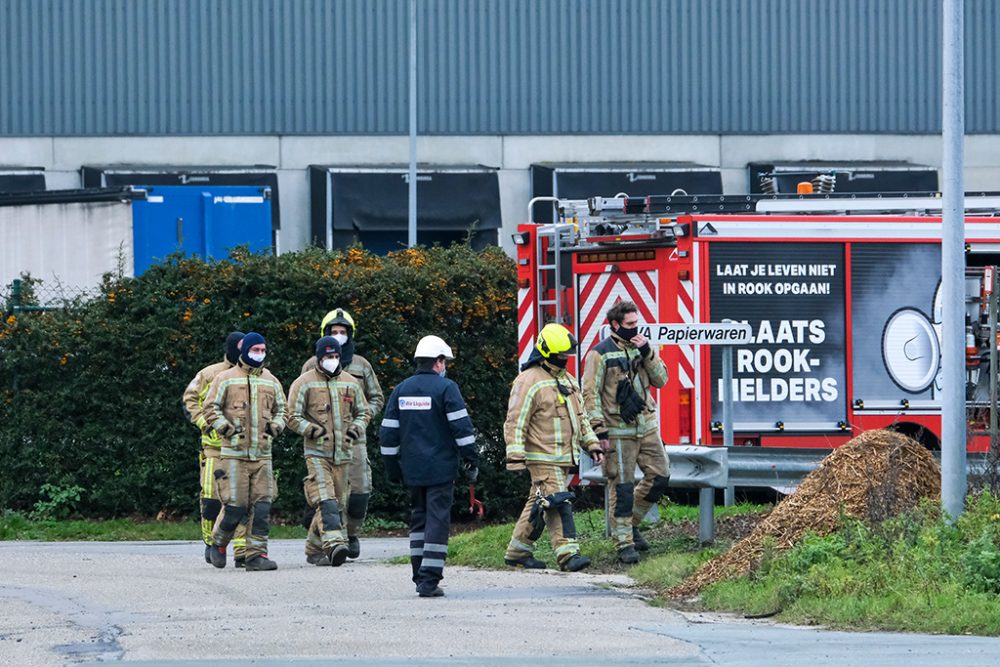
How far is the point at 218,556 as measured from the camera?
45.4 feet

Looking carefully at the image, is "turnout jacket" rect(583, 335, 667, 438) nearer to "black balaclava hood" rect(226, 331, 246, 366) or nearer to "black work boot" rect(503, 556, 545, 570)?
"black work boot" rect(503, 556, 545, 570)

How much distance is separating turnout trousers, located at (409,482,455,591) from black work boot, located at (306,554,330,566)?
2149 mm

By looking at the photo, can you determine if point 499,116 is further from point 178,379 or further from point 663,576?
point 663,576

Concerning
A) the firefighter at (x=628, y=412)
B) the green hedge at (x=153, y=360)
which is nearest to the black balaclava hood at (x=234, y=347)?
the firefighter at (x=628, y=412)

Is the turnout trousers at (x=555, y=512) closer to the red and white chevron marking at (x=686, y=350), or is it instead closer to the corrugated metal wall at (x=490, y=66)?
the red and white chevron marking at (x=686, y=350)

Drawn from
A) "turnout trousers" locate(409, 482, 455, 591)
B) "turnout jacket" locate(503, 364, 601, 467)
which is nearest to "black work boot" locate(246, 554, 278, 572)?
"turnout trousers" locate(409, 482, 455, 591)

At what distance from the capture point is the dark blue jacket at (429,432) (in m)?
11.9

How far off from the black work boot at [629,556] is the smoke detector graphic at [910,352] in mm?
4610

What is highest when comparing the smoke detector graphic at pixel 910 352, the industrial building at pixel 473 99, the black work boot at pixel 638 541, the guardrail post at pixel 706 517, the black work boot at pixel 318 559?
the industrial building at pixel 473 99

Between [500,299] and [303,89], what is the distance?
75.5ft

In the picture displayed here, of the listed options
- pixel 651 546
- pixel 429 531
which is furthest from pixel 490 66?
pixel 429 531

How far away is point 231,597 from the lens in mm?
11875

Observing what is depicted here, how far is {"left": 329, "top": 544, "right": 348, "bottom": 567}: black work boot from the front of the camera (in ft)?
44.9

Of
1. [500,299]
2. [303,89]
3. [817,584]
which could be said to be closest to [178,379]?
[500,299]
